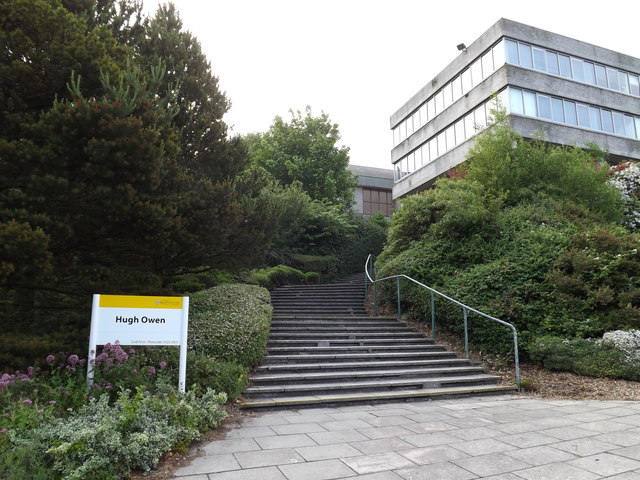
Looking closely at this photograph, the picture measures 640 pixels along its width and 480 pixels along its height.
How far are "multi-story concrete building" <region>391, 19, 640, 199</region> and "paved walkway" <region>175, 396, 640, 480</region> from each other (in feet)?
53.6

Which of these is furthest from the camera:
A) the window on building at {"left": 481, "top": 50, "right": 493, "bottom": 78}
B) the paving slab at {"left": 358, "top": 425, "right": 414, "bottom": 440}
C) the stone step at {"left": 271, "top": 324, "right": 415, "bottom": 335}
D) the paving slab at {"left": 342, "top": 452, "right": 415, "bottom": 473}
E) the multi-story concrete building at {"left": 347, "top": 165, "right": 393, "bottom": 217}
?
the multi-story concrete building at {"left": 347, "top": 165, "right": 393, "bottom": 217}

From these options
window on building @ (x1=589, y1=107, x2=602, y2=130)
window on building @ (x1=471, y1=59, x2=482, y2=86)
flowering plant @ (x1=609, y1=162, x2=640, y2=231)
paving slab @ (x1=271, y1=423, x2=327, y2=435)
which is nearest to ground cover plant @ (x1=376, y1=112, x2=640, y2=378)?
flowering plant @ (x1=609, y1=162, x2=640, y2=231)

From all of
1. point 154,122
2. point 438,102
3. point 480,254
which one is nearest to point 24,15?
point 154,122

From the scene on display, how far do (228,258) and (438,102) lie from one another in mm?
21125

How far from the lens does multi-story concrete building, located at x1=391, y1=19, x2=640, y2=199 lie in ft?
68.3

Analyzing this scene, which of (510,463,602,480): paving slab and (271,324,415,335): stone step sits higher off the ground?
(271,324,415,335): stone step

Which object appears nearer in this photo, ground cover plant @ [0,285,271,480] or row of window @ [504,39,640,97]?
ground cover plant @ [0,285,271,480]

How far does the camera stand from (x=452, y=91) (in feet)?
80.5

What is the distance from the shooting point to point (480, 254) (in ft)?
37.1

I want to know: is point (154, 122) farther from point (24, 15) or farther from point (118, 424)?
point (118, 424)

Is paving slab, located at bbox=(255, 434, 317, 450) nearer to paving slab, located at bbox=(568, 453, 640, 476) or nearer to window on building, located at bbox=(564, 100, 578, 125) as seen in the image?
paving slab, located at bbox=(568, 453, 640, 476)

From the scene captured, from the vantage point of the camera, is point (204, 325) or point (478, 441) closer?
point (478, 441)

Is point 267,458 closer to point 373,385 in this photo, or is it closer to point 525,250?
point 373,385

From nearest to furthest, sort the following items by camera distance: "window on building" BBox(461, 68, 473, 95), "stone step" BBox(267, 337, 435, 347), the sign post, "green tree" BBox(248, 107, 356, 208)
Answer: the sign post → "stone step" BBox(267, 337, 435, 347) → "window on building" BBox(461, 68, 473, 95) → "green tree" BBox(248, 107, 356, 208)
